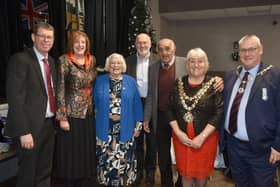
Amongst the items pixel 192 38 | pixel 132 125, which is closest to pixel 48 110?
pixel 132 125

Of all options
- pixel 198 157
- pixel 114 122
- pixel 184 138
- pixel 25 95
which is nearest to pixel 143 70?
pixel 114 122

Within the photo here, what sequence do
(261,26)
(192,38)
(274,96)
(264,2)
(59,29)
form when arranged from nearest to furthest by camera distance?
(274,96) < (59,29) < (264,2) < (261,26) < (192,38)

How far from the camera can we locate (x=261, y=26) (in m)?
8.01

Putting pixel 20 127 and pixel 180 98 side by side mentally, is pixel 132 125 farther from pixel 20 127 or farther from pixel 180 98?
pixel 20 127

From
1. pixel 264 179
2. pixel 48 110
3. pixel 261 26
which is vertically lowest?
pixel 264 179

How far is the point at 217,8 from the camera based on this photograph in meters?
7.09

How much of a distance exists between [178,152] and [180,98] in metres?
0.46

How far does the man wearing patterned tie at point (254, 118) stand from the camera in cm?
179

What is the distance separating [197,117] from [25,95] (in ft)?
4.34

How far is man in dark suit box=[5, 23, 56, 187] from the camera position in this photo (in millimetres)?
1979

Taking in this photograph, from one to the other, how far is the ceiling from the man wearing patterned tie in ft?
18.4

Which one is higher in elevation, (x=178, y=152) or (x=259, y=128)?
(x=259, y=128)

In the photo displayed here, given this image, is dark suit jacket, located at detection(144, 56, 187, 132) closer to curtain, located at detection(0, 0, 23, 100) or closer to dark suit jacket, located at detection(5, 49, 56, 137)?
dark suit jacket, located at detection(5, 49, 56, 137)

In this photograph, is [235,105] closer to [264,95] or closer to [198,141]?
[264,95]
